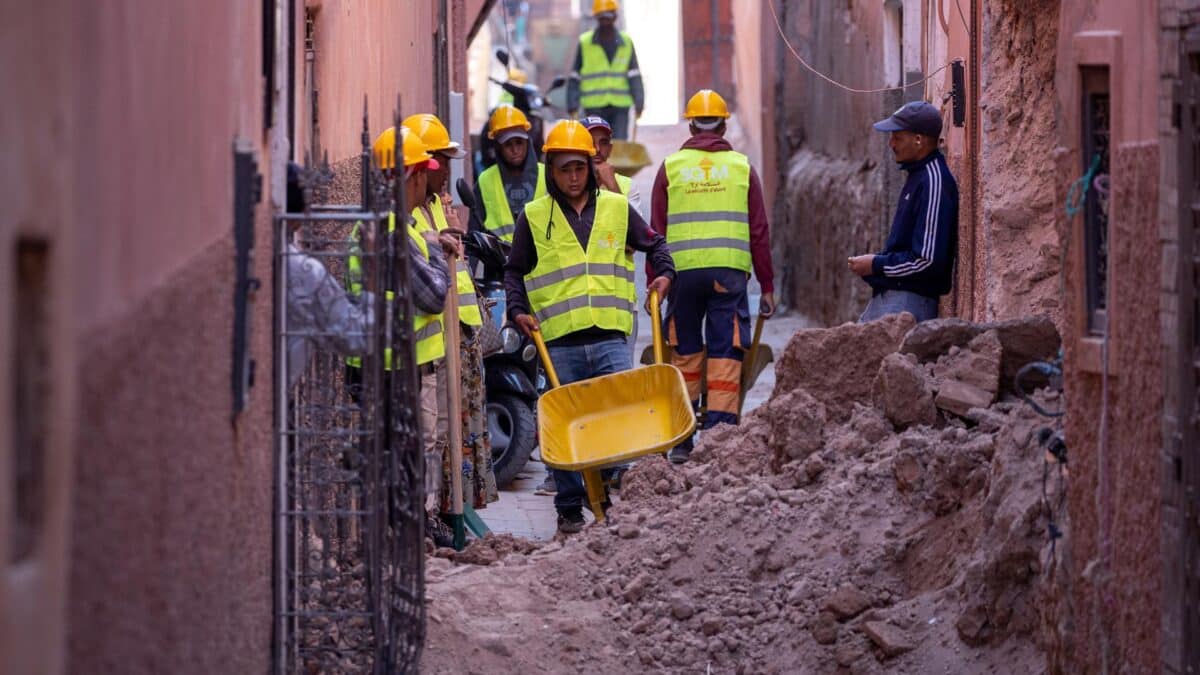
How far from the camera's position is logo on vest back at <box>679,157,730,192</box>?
35.4 ft

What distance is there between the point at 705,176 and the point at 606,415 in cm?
233

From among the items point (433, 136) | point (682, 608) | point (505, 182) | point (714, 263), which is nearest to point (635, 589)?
point (682, 608)

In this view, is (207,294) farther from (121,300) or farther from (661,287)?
(661,287)

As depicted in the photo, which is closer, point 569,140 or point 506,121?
point 569,140

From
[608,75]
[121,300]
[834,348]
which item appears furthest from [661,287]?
[608,75]

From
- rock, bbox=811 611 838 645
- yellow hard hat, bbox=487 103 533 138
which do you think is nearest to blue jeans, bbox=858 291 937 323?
rock, bbox=811 611 838 645

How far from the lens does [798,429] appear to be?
8305mm

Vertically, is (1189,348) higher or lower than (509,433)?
higher

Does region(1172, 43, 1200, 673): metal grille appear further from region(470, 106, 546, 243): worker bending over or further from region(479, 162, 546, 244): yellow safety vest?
region(479, 162, 546, 244): yellow safety vest

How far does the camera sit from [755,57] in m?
22.1

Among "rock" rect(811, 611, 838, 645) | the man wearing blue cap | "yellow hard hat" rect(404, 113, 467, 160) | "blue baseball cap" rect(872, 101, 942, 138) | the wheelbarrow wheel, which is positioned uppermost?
"blue baseball cap" rect(872, 101, 942, 138)

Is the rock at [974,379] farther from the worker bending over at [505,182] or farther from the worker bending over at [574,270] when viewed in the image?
the worker bending over at [505,182]

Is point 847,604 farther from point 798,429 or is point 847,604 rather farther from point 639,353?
point 639,353

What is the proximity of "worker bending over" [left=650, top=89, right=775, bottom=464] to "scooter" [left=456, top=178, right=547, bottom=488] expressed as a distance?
84cm
